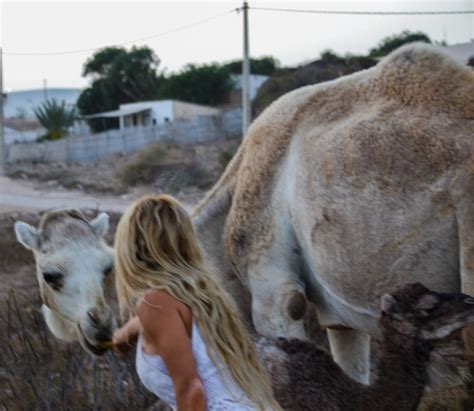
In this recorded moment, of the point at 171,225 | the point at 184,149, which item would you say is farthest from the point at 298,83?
the point at 171,225

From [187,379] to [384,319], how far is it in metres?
1.65

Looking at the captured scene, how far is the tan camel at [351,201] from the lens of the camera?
16.3ft

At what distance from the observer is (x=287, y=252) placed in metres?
5.99

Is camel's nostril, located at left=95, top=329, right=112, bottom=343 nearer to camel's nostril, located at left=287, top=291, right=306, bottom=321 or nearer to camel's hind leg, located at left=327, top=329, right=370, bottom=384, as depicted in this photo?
camel's nostril, located at left=287, top=291, right=306, bottom=321

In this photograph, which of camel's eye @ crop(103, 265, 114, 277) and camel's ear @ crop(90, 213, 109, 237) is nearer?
camel's eye @ crop(103, 265, 114, 277)

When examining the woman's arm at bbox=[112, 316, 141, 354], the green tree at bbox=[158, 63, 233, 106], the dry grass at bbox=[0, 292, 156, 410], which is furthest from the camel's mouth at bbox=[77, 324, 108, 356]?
the green tree at bbox=[158, 63, 233, 106]

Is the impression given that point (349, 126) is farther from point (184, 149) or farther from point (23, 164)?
point (23, 164)

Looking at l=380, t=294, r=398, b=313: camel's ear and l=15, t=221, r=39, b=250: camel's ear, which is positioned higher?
l=15, t=221, r=39, b=250: camel's ear

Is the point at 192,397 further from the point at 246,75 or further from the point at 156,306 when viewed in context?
the point at 246,75

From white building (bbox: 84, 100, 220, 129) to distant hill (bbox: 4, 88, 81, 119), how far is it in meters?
39.3

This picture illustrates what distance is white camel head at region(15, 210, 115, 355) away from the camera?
539 cm

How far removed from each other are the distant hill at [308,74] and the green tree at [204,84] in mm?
18316

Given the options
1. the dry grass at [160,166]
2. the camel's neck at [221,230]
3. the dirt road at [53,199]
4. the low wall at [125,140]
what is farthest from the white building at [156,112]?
the camel's neck at [221,230]

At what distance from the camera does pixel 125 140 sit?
1732 inches
